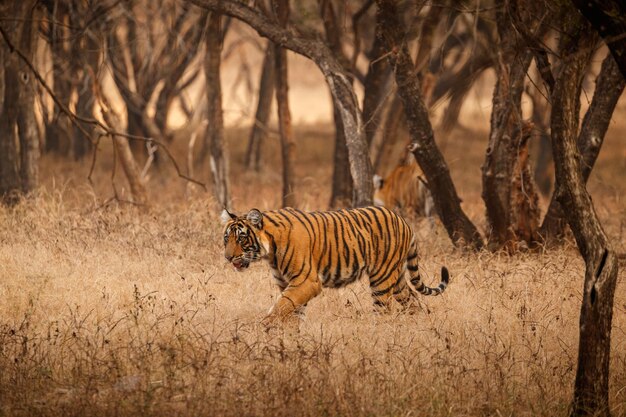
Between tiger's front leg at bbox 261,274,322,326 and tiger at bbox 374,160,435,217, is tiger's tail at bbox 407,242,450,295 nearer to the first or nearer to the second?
tiger's front leg at bbox 261,274,322,326

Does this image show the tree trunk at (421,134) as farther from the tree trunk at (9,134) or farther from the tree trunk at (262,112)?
the tree trunk at (262,112)

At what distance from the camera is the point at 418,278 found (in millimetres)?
8000

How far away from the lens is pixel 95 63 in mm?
16266

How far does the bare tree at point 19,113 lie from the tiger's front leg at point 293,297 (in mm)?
5762

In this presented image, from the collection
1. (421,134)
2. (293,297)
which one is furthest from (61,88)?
(293,297)

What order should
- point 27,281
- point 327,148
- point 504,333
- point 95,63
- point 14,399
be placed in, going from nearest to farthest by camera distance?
point 14,399 → point 504,333 → point 27,281 → point 95,63 → point 327,148

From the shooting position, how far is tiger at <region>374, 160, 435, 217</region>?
41.0 feet

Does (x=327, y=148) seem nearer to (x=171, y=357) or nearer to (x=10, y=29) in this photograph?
(x=10, y=29)

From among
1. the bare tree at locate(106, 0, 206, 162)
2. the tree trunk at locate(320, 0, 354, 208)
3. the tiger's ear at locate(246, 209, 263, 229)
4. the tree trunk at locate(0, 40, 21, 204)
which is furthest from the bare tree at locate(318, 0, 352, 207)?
the tiger's ear at locate(246, 209, 263, 229)

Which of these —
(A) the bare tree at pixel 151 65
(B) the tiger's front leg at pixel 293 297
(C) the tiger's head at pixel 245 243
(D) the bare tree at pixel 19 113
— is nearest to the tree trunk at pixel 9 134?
(D) the bare tree at pixel 19 113

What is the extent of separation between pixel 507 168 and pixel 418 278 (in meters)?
2.63

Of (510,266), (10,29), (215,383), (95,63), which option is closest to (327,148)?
(95,63)

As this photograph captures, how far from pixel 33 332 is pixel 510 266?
4.29 m

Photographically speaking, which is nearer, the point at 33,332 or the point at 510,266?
the point at 33,332
